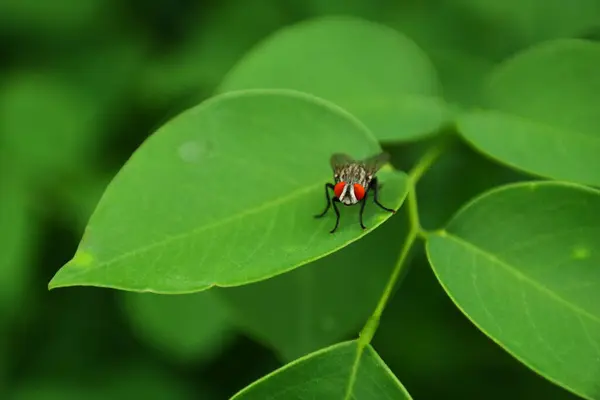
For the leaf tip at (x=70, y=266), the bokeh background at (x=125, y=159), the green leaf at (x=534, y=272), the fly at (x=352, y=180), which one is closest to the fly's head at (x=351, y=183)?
the fly at (x=352, y=180)

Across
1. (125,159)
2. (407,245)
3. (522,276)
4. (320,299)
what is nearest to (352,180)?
(407,245)

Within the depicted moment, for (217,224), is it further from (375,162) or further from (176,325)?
(176,325)

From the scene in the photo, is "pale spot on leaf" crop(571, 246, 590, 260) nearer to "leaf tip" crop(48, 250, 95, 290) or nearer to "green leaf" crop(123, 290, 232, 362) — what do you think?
"leaf tip" crop(48, 250, 95, 290)

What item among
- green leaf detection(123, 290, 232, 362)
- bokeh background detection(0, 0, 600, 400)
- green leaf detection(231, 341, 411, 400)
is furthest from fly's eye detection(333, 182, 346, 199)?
green leaf detection(123, 290, 232, 362)

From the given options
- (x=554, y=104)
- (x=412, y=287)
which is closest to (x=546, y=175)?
(x=554, y=104)

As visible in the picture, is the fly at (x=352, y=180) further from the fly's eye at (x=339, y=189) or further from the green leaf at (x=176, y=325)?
the green leaf at (x=176, y=325)

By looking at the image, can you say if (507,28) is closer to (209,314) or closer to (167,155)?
(209,314)
